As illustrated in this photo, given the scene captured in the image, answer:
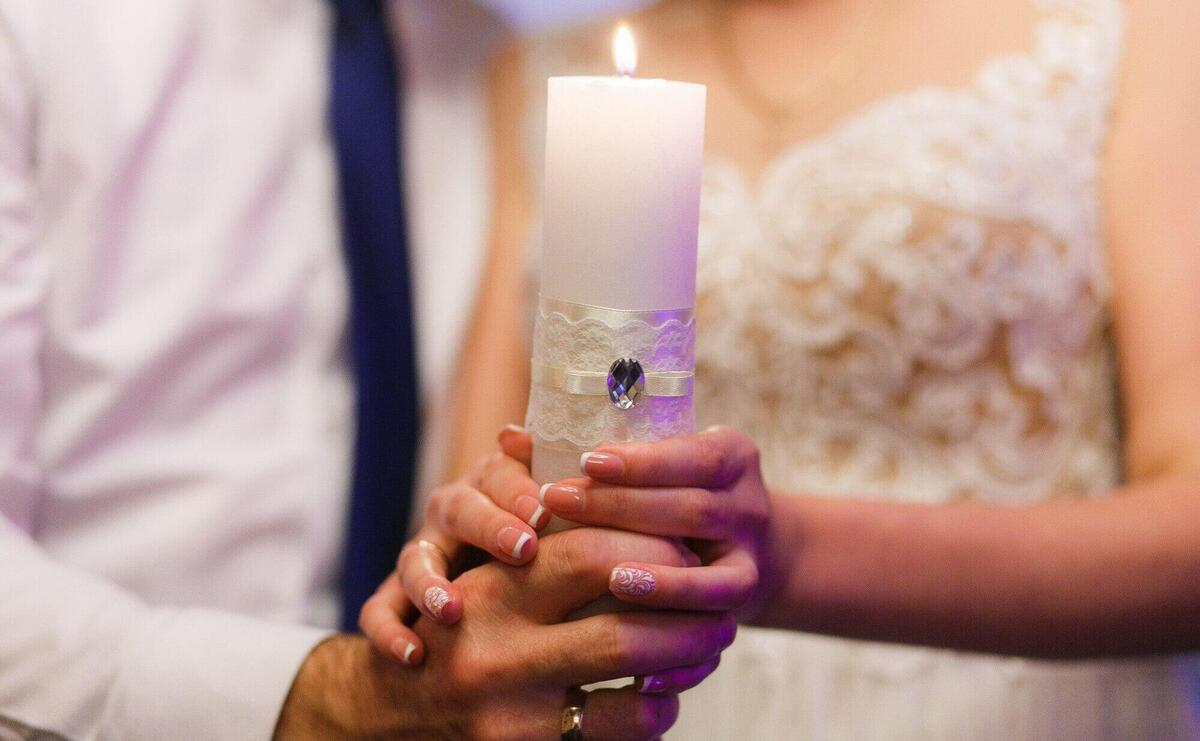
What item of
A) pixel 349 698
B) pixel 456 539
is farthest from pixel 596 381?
pixel 349 698

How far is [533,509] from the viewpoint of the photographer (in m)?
0.65

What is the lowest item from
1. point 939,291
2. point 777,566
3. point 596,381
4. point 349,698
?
point 349,698

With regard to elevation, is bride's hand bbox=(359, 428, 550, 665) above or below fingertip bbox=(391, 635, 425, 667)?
above

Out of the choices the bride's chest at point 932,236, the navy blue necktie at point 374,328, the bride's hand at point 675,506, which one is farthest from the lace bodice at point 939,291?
the bride's hand at point 675,506

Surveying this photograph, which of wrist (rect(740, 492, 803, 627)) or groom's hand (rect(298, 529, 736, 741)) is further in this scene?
wrist (rect(740, 492, 803, 627))

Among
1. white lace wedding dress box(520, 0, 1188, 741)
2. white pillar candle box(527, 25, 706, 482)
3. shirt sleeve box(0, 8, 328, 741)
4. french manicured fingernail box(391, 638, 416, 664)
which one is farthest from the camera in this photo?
white lace wedding dress box(520, 0, 1188, 741)

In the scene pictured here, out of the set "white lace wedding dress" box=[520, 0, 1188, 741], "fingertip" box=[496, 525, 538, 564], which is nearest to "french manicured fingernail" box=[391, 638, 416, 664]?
"fingertip" box=[496, 525, 538, 564]

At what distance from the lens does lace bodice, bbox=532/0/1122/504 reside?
1057 millimetres

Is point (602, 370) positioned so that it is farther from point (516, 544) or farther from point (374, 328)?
point (374, 328)

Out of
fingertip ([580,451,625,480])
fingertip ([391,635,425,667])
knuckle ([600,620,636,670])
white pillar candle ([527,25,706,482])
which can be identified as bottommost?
fingertip ([391,635,425,667])

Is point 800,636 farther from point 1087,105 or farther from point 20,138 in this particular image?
point 20,138

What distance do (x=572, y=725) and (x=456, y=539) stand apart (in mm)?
165

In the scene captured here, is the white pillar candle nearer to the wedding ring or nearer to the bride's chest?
the wedding ring

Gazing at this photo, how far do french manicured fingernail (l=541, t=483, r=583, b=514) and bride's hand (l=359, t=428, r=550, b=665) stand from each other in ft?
0.10
